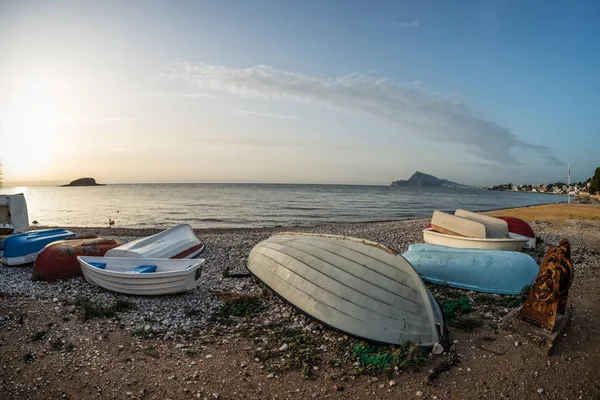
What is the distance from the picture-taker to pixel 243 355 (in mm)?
5074

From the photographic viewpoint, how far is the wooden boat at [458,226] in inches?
438

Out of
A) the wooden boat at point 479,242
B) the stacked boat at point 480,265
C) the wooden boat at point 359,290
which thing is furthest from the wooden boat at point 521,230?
the wooden boat at point 359,290

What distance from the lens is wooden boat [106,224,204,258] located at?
30.5 feet

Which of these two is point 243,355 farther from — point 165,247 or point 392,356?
point 165,247

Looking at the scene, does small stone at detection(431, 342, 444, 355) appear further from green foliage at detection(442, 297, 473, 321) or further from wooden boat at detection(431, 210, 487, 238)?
wooden boat at detection(431, 210, 487, 238)

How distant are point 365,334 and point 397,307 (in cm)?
63

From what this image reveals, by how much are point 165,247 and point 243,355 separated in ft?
21.1

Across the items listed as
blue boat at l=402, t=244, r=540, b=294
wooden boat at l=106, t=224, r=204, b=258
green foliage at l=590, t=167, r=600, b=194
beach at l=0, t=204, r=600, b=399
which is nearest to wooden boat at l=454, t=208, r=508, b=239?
blue boat at l=402, t=244, r=540, b=294

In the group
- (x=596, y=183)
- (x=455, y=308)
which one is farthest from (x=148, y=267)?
(x=596, y=183)

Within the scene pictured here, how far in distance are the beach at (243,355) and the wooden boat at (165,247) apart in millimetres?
1931

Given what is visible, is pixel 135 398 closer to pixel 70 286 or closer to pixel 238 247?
pixel 70 286

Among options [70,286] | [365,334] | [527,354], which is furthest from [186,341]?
[527,354]

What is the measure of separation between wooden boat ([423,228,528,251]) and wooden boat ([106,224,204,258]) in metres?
8.55

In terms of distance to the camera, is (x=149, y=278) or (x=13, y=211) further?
(x=13, y=211)
